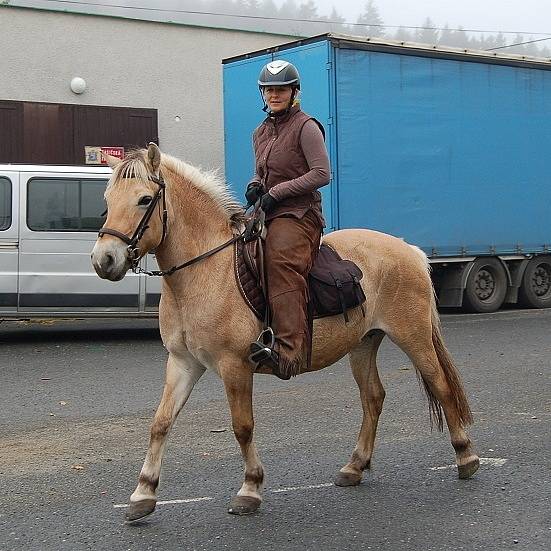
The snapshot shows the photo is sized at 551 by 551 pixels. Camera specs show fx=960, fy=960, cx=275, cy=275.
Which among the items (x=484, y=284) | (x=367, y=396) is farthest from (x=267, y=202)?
(x=484, y=284)

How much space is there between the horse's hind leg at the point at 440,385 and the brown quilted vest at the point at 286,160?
3.66 ft

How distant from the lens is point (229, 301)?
17.8 feet

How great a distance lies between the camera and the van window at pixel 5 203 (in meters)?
12.3

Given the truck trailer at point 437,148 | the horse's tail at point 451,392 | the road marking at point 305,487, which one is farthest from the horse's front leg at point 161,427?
the truck trailer at point 437,148

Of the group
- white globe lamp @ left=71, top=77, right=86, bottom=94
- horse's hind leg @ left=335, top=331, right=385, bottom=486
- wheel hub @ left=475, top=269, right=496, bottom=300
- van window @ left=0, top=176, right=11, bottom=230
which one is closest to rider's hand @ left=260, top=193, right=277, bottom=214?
horse's hind leg @ left=335, top=331, right=385, bottom=486

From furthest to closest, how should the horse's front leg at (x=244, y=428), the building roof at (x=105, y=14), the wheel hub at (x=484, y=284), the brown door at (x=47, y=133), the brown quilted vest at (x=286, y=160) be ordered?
the building roof at (x=105, y=14)
the brown door at (x=47, y=133)
the wheel hub at (x=484, y=284)
the brown quilted vest at (x=286, y=160)
the horse's front leg at (x=244, y=428)

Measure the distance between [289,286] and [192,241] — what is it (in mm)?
620

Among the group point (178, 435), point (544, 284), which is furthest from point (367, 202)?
point (178, 435)

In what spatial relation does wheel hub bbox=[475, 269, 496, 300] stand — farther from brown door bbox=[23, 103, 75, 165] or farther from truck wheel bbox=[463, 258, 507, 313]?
brown door bbox=[23, 103, 75, 165]

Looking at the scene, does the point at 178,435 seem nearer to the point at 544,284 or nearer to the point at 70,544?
the point at 70,544

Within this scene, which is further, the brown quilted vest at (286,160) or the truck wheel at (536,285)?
the truck wheel at (536,285)

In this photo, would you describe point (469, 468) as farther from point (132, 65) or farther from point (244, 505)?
point (132, 65)

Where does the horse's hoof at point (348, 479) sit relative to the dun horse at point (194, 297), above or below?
below

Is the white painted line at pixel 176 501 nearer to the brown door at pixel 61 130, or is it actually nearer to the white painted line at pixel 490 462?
the white painted line at pixel 490 462
